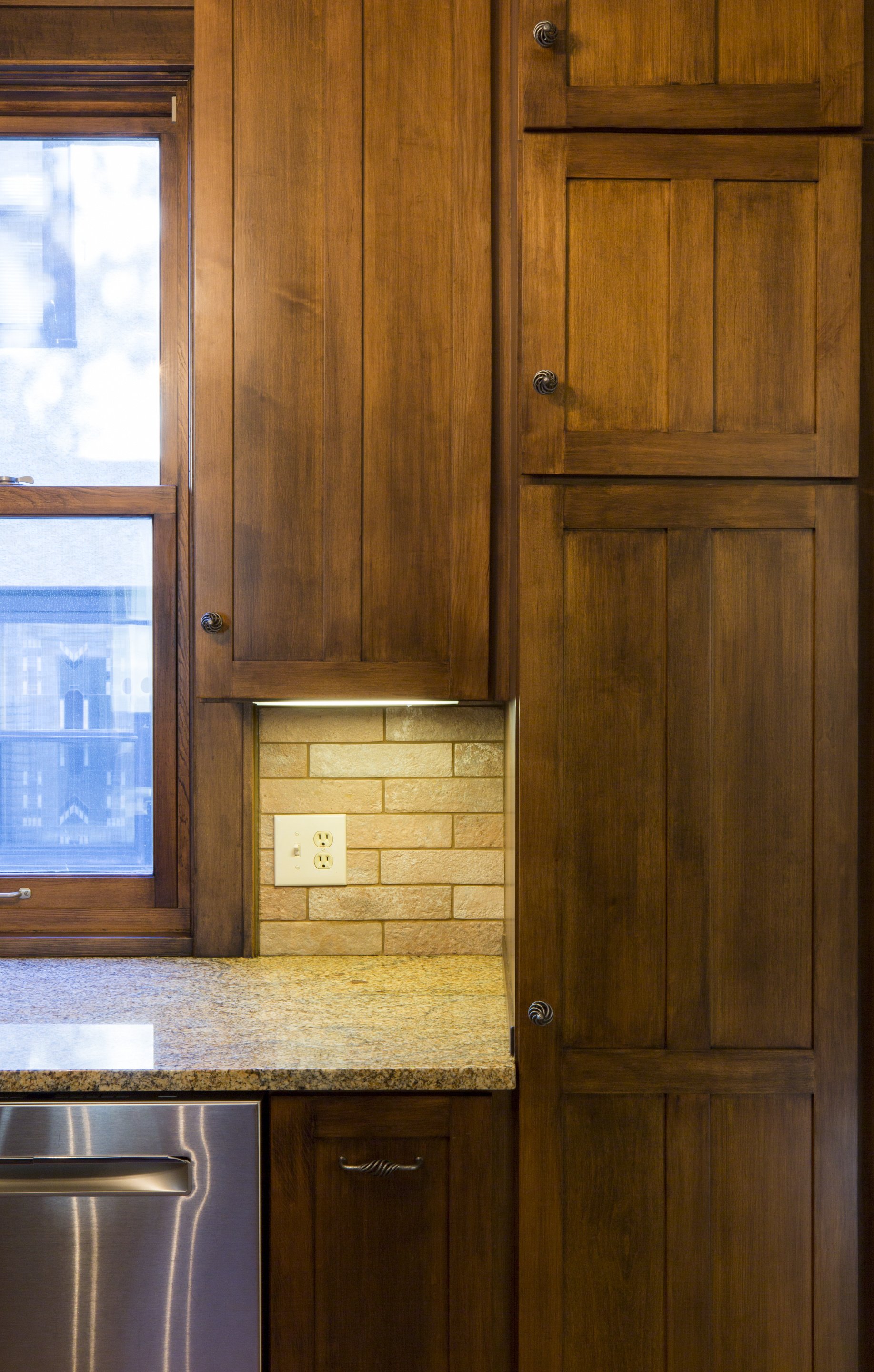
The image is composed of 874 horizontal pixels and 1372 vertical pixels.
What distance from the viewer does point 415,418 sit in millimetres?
1393

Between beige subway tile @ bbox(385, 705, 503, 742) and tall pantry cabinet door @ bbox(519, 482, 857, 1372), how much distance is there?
478mm

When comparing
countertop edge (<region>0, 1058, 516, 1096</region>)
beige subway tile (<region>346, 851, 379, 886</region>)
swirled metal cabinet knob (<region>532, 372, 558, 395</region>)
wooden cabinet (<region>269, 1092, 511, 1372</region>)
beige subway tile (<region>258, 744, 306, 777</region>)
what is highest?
swirled metal cabinet knob (<region>532, 372, 558, 395</region>)

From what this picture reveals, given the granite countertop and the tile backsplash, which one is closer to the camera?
the granite countertop

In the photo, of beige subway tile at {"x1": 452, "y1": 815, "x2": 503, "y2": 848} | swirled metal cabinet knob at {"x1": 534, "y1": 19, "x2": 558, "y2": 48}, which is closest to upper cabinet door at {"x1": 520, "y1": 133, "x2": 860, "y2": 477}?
swirled metal cabinet knob at {"x1": 534, "y1": 19, "x2": 558, "y2": 48}

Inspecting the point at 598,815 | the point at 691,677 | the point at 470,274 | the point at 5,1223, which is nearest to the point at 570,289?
the point at 470,274

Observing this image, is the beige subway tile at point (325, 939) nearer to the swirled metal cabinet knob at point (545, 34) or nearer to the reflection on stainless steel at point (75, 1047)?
the reflection on stainless steel at point (75, 1047)

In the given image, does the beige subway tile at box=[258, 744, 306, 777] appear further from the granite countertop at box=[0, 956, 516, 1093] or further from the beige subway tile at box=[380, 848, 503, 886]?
the granite countertop at box=[0, 956, 516, 1093]

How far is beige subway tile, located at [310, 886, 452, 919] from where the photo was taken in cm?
169

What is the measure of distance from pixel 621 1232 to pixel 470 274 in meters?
1.33

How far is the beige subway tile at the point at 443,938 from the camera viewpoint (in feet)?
5.55

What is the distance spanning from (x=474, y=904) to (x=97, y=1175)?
2.44 feet

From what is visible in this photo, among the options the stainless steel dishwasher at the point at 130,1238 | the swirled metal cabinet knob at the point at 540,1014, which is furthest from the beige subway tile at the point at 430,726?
the stainless steel dishwasher at the point at 130,1238

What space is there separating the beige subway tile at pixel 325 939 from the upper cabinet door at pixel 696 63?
1297mm

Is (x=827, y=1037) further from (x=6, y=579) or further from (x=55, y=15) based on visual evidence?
(x=55, y=15)
